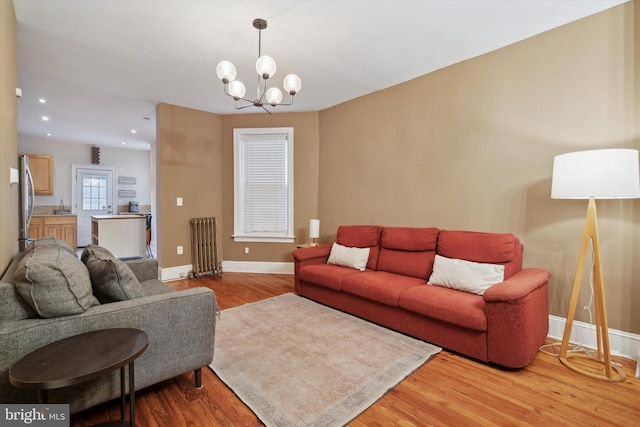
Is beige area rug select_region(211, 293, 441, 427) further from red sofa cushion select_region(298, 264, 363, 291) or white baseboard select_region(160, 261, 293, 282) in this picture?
white baseboard select_region(160, 261, 293, 282)

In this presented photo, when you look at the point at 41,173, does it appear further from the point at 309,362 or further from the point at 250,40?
→ the point at 309,362

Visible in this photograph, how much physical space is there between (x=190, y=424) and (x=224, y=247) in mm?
3749

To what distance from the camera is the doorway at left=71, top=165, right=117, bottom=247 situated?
300 inches

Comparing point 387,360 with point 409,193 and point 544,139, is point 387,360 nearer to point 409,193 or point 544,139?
point 409,193

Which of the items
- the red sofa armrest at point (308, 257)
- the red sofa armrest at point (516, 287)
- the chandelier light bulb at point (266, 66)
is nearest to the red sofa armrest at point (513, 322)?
the red sofa armrest at point (516, 287)

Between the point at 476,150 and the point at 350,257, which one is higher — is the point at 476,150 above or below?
above

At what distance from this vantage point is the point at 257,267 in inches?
200

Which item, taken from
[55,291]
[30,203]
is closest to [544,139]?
[55,291]

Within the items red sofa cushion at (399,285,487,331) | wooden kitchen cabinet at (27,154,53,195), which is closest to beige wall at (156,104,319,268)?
red sofa cushion at (399,285,487,331)

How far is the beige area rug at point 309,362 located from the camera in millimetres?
1765

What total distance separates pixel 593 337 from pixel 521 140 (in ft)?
5.95

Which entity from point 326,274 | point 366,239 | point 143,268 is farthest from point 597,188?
point 143,268

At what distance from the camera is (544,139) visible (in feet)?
8.80

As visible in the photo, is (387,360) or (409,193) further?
(409,193)
